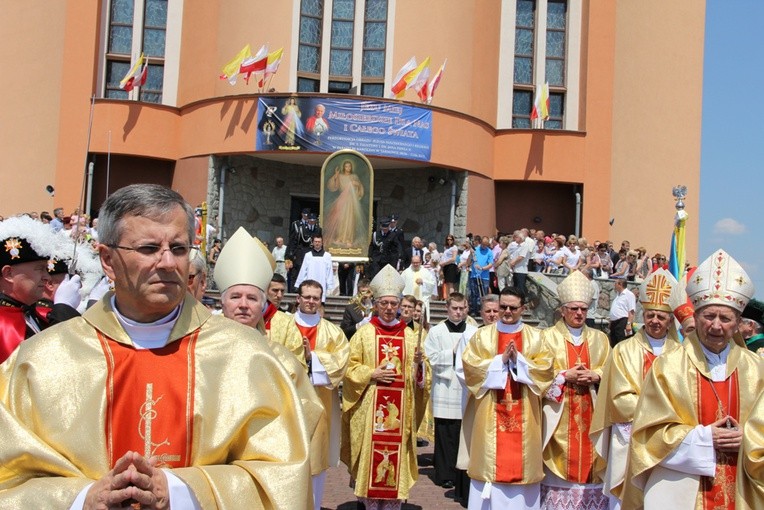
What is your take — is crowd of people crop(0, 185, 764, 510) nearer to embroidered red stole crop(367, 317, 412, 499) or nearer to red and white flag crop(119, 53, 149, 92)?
embroidered red stole crop(367, 317, 412, 499)

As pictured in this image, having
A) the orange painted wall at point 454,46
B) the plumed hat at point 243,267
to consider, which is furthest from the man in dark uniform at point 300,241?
the plumed hat at point 243,267

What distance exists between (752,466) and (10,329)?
13.3 ft

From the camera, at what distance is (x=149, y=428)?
3.03 meters

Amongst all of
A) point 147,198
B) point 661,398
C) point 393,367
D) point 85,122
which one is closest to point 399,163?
point 85,122

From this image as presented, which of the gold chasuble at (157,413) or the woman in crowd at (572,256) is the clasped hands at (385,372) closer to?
the gold chasuble at (157,413)

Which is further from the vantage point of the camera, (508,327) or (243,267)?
(508,327)

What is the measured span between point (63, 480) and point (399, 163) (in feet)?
76.5

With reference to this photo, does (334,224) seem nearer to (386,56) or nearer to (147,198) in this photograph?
(386,56)

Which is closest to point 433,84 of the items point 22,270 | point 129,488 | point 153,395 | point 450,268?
point 450,268

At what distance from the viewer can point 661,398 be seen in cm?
547

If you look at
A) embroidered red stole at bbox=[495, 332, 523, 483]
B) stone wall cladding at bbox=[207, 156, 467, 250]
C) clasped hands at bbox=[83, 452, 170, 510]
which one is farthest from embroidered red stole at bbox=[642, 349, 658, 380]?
stone wall cladding at bbox=[207, 156, 467, 250]

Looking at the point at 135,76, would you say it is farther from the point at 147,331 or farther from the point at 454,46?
the point at 147,331

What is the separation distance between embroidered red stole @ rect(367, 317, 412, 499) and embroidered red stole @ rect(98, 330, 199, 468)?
5766 mm

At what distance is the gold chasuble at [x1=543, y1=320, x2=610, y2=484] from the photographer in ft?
27.4
